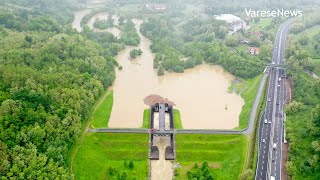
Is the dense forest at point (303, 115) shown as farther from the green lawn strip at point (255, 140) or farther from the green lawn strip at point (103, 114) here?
the green lawn strip at point (103, 114)

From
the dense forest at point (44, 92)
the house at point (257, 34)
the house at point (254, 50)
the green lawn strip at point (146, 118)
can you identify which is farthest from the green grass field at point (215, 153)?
the house at point (257, 34)

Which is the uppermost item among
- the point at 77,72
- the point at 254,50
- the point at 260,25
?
the point at 260,25

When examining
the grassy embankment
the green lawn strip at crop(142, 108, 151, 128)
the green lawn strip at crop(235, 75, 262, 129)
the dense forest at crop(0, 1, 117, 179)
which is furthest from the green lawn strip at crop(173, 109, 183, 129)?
the dense forest at crop(0, 1, 117, 179)

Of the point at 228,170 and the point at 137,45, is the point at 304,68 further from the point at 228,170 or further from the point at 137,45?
the point at 137,45

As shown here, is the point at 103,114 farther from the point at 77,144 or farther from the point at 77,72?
the point at 77,72

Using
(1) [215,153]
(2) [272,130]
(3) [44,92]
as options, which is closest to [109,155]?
(3) [44,92]
